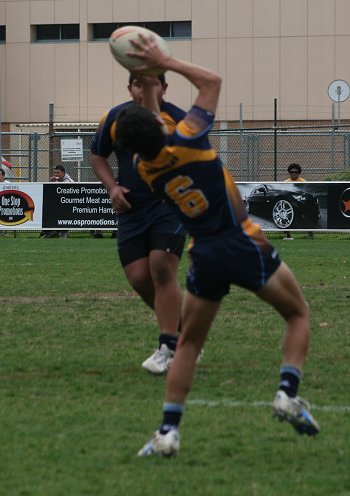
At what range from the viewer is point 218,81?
5.68m

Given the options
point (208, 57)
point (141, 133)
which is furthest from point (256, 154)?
point (141, 133)

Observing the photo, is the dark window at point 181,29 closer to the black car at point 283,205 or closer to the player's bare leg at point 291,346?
the black car at point 283,205

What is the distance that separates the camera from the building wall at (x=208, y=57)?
42625 mm

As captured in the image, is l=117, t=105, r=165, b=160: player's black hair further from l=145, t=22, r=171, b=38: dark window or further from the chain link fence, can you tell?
l=145, t=22, r=171, b=38: dark window

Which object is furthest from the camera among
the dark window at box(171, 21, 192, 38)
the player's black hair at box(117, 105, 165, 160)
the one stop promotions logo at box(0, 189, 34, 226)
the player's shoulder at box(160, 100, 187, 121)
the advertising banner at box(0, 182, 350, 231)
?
the dark window at box(171, 21, 192, 38)

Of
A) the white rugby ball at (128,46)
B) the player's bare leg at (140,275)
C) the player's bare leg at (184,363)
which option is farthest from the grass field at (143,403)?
the white rugby ball at (128,46)

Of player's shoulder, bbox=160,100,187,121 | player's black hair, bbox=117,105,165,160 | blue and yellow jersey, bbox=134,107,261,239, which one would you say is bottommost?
blue and yellow jersey, bbox=134,107,261,239

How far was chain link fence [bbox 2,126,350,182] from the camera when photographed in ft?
104

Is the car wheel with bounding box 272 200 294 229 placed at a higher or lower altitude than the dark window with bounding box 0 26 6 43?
lower

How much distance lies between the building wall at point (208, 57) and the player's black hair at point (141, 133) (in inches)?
1464

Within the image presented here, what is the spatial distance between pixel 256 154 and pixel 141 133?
27.4 meters

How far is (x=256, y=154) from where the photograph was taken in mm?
32500

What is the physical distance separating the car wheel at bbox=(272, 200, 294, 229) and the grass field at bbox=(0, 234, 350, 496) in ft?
35.4

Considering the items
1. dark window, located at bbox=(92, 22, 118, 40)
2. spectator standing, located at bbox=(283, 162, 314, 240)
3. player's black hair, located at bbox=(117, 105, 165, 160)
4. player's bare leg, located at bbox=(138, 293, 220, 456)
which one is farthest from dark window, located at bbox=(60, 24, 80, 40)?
player's black hair, located at bbox=(117, 105, 165, 160)
